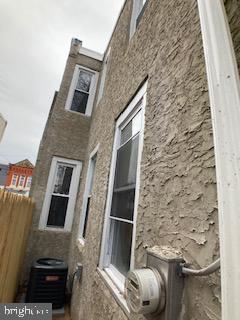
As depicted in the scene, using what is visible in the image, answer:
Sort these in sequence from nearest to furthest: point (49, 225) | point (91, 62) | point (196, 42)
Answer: point (196, 42), point (49, 225), point (91, 62)

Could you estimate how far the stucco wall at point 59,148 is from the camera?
181 inches

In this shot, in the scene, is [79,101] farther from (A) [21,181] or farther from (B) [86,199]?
(A) [21,181]

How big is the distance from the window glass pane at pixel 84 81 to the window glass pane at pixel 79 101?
0.18m

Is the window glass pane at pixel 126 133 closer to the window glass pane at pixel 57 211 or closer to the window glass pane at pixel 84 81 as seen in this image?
Result: the window glass pane at pixel 57 211

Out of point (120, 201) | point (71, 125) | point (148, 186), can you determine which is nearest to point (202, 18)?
point (148, 186)

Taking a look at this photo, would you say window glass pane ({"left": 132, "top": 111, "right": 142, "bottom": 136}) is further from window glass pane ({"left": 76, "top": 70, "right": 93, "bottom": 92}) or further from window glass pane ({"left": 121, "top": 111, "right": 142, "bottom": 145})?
window glass pane ({"left": 76, "top": 70, "right": 93, "bottom": 92})

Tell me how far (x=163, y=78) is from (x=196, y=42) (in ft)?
1.13

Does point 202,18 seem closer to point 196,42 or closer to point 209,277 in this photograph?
point 196,42

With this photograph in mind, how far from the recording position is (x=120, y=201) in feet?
6.81

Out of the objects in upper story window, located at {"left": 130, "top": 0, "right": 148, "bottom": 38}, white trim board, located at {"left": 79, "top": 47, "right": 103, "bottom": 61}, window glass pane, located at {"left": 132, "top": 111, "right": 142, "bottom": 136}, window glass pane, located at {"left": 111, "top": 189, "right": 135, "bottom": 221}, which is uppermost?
white trim board, located at {"left": 79, "top": 47, "right": 103, "bottom": 61}

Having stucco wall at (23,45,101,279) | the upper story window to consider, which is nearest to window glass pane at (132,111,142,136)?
the upper story window

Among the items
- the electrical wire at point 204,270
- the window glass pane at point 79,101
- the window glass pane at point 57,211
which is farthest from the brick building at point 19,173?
the electrical wire at point 204,270

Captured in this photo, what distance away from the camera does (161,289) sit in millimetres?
799

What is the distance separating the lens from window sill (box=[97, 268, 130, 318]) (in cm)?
133
